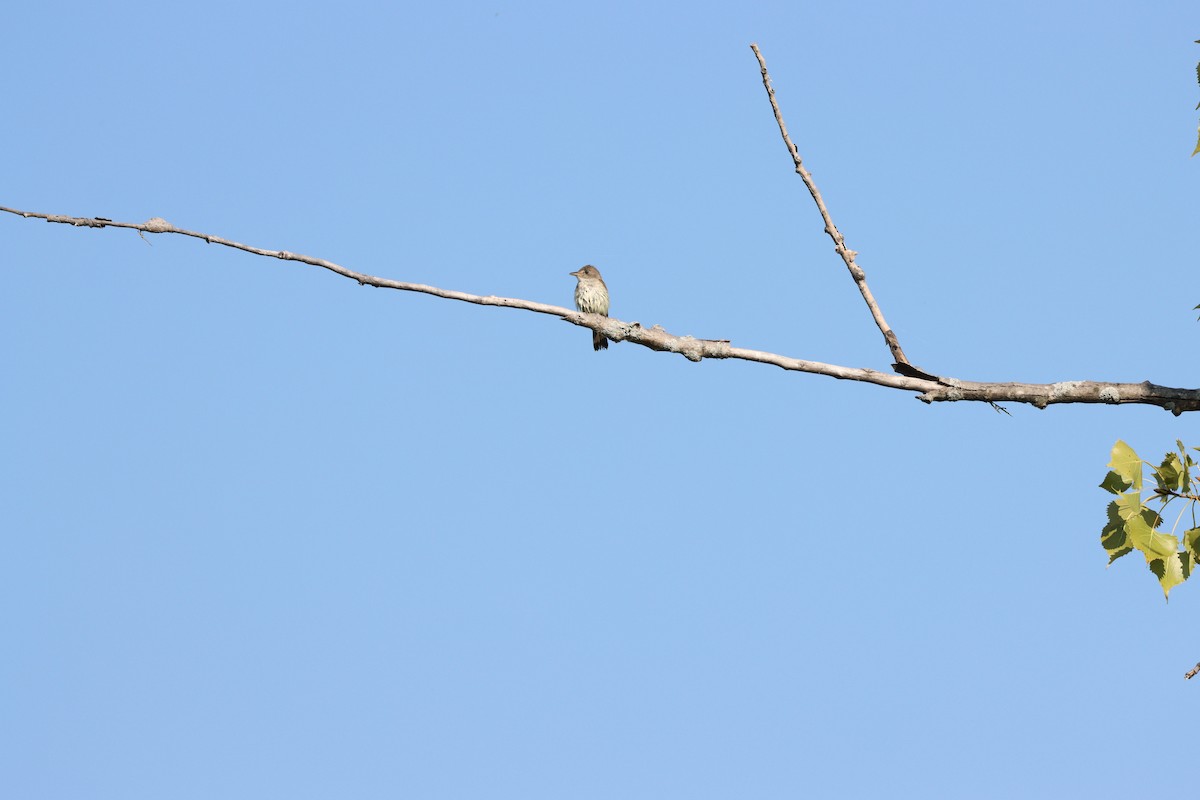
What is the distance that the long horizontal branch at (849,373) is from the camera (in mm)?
5586

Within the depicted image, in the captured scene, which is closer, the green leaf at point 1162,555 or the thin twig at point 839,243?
the green leaf at point 1162,555

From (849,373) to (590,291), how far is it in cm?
1612

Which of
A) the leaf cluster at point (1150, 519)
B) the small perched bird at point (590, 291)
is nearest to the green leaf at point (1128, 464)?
the leaf cluster at point (1150, 519)

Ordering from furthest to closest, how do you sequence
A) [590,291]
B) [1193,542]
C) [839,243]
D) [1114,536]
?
1. [590,291]
2. [839,243]
3. [1114,536]
4. [1193,542]

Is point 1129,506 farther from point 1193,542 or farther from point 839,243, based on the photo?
point 839,243

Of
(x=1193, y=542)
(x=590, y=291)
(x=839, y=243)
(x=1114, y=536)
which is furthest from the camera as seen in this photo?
(x=590, y=291)

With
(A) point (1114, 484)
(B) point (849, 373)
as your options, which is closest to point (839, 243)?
(B) point (849, 373)

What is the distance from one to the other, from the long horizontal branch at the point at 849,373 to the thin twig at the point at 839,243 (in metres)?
0.16

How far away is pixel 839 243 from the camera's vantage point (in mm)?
6145

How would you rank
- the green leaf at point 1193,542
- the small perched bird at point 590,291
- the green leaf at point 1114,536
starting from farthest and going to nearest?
the small perched bird at point 590,291
the green leaf at point 1114,536
the green leaf at point 1193,542

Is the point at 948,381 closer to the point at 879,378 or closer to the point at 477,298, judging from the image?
the point at 879,378

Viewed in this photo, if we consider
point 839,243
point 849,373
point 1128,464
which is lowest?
point 1128,464

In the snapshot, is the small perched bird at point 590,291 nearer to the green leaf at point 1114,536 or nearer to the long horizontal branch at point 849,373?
the long horizontal branch at point 849,373

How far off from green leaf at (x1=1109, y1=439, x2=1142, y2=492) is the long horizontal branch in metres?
0.52
